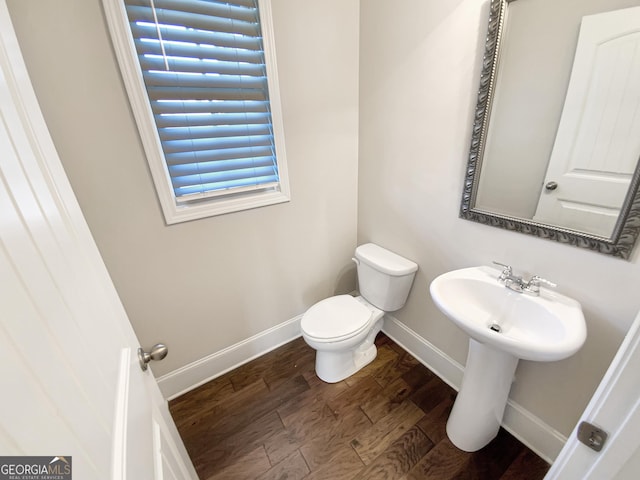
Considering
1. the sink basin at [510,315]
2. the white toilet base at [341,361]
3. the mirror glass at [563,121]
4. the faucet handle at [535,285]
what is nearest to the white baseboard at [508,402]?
the white toilet base at [341,361]

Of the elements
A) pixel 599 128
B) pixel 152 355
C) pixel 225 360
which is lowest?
pixel 225 360

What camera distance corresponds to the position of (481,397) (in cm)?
119

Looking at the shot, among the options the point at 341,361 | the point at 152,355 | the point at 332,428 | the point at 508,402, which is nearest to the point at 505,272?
the point at 508,402

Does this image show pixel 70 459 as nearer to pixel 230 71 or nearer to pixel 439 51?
pixel 230 71

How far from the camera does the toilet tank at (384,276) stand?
5.24 ft

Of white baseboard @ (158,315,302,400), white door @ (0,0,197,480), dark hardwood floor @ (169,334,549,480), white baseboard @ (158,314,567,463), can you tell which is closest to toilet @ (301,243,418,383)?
dark hardwood floor @ (169,334,549,480)

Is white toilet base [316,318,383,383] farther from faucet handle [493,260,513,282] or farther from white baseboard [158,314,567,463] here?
faucet handle [493,260,513,282]

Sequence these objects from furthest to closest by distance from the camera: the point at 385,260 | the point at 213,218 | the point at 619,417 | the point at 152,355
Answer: the point at 385,260
the point at 213,218
the point at 152,355
the point at 619,417

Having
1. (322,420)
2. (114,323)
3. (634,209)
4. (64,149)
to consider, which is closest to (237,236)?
(64,149)

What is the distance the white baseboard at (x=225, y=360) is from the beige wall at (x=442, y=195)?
2.71ft

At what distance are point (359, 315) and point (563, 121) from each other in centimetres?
124

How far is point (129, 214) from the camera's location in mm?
1217

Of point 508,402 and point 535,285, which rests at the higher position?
point 535,285

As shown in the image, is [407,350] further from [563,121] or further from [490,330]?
[563,121]
